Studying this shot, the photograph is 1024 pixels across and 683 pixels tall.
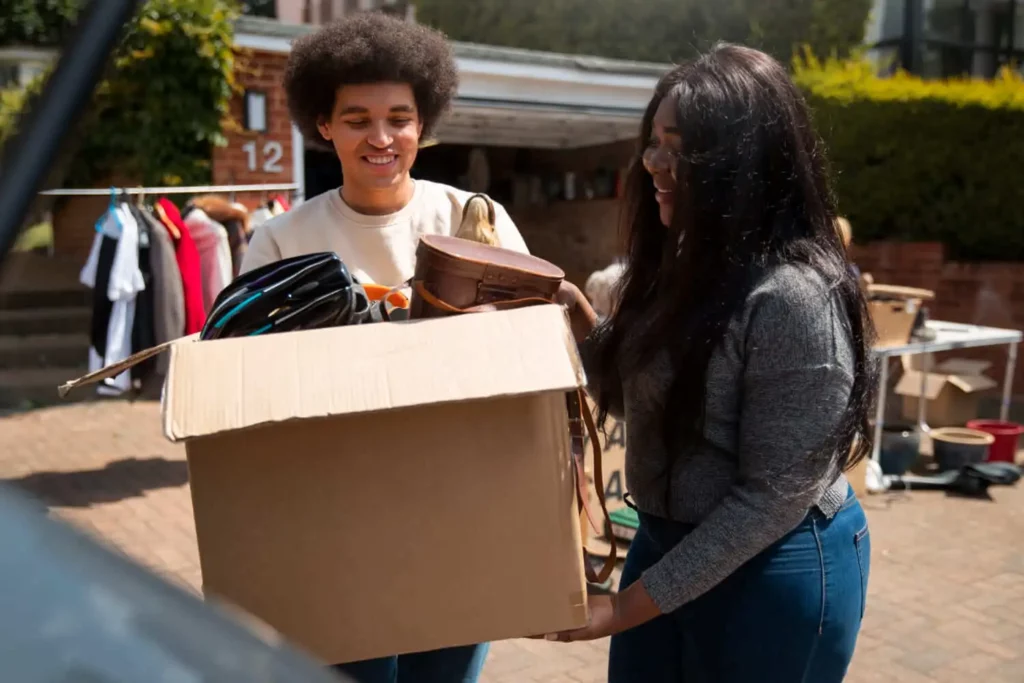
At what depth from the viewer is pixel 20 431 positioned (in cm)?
588

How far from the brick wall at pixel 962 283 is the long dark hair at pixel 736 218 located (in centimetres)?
715

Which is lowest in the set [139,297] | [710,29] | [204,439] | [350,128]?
[139,297]

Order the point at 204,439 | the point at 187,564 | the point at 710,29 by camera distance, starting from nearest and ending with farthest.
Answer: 1. the point at 204,439
2. the point at 187,564
3. the point at 710,29

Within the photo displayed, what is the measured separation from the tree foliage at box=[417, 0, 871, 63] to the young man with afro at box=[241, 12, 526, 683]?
1208 centimetres

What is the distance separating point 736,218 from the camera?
4.57ft

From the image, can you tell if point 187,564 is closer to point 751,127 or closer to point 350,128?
point 350,128

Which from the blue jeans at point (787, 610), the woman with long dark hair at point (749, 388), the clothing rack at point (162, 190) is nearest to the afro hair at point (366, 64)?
the clothing rack at point (162, 190)

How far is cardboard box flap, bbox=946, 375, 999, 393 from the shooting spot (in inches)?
259

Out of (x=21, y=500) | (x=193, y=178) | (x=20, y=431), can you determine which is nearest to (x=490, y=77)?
(x=193, y=178)

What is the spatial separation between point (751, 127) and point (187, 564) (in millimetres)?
3439

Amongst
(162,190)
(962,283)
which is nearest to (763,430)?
(162,190)

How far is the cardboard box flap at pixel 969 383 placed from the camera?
259 inches

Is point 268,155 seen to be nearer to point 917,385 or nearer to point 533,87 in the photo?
point 533,87

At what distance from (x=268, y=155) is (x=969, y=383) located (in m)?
5.49
